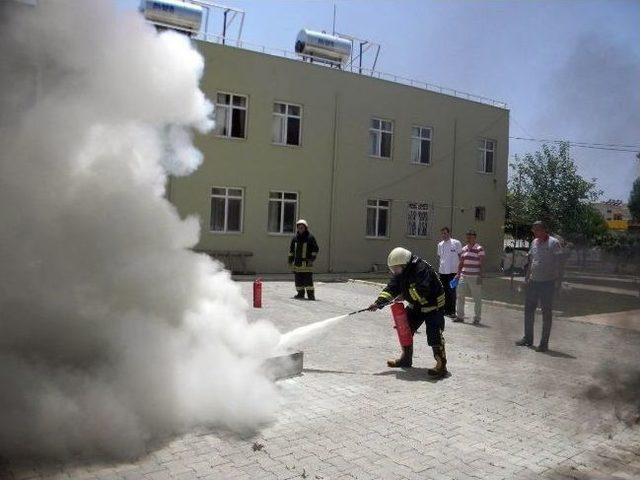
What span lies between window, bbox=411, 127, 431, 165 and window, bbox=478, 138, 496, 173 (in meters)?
3.00

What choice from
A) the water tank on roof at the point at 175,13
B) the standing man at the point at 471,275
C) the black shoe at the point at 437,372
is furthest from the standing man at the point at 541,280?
the water tank on roof at the point at 175,13

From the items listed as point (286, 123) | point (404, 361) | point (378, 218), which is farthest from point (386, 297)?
point (378, 218)

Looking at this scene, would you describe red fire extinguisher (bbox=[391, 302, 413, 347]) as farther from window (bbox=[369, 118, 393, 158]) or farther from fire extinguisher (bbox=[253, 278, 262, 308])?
window (bbox=[369, 118, 393, 158])

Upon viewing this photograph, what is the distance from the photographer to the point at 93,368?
469cm

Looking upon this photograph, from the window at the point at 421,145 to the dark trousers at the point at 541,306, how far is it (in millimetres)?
14879

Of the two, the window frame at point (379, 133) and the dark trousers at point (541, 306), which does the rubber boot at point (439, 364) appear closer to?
the dark trousers at point (541, 306)

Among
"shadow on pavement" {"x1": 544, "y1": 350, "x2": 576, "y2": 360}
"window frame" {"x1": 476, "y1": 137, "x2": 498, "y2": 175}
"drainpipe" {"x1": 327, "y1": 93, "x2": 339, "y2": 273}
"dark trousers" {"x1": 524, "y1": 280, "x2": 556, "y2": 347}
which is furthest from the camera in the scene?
"window frame" {"x1": 476, "y1": 137, "x2": 498, "y2": 175}

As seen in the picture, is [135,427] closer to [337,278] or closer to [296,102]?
[337,278]

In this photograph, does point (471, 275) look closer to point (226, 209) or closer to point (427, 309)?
point (427, 309)

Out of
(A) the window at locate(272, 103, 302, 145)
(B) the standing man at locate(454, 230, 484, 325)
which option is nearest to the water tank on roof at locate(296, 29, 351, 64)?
(A) the window at locate(272, 103, 302, 145)

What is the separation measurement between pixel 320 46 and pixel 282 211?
21.0 feet

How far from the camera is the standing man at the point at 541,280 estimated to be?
24.7 ft

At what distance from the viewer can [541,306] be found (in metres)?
7.80

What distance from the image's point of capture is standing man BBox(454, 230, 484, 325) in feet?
32.6
